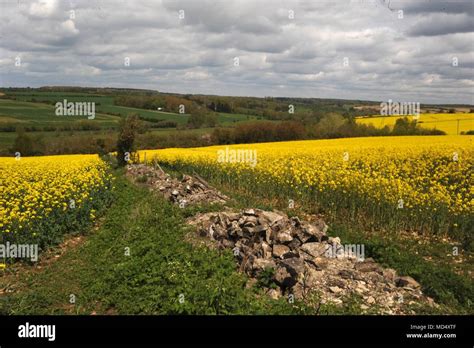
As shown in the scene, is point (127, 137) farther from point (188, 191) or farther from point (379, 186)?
point (379, 186)

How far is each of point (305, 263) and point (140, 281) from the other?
11.4 ft

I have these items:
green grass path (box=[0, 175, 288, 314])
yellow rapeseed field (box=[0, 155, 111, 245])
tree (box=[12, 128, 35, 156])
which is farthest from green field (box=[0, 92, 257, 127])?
green grass path (box=[0, 175, 288, 314])

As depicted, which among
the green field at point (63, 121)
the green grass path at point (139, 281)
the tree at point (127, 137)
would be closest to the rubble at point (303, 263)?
the green grass path at point (139, 281)

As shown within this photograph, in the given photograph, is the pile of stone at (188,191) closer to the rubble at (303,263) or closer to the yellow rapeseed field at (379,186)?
the yellow rapeseed field at (379,186)

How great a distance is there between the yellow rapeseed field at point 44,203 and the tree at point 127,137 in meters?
13.7

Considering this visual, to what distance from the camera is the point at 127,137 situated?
32688mm

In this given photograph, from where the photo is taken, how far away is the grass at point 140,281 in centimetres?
662

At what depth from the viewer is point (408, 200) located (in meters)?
12.3

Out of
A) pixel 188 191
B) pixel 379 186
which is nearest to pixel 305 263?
pixel 379 186

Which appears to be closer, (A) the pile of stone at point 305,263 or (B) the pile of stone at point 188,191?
(A) the pile of stone at point 305,263

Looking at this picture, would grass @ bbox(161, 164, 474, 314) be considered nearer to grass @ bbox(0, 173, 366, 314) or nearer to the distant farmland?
grass @ bbox(0, 173, 366, 314)
